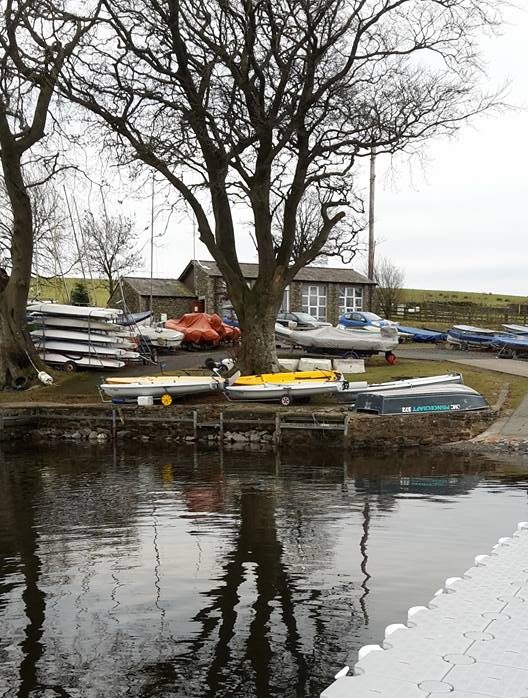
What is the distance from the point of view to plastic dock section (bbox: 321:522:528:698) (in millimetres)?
3498

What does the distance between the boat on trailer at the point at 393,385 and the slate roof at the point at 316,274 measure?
24.5m

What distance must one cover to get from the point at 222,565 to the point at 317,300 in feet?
128

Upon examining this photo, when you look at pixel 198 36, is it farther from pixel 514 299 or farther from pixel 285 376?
pixel 514 299

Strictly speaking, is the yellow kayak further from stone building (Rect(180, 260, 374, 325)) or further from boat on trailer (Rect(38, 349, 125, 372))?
stone building (Rect(180, 260, 374, 325))

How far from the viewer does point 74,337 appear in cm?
2791

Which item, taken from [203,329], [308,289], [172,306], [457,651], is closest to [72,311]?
[203,329]

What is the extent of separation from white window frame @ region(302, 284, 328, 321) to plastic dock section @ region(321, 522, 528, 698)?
139 ft

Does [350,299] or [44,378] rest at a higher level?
[350,299]

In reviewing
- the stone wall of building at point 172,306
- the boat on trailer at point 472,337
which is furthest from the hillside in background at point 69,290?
the boat on trailer at point 472,337

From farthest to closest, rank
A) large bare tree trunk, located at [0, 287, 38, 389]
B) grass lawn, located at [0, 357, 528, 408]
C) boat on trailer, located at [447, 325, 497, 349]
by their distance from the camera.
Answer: boat on trailer, located at [447, 325, 497, 349], large bare tree trunk, located at [0, 287, 38, 389], grass lawn, located at [0, 357, 528, 408]

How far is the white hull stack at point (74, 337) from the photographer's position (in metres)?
27.9

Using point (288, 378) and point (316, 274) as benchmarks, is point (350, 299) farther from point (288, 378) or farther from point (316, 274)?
point (288, 378)

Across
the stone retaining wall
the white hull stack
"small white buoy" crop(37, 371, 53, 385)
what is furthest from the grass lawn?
the stone retaining wall

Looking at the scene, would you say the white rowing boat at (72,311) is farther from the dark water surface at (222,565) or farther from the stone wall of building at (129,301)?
the stone wall of building at (129,301)
